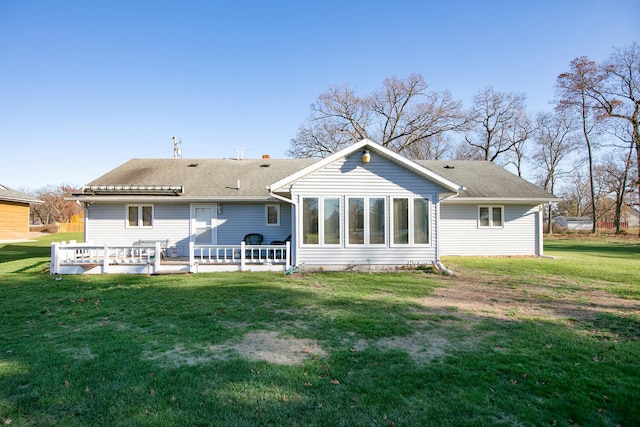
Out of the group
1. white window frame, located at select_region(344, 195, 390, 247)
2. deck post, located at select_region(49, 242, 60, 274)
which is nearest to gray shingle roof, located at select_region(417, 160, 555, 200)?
white window frame, located at select_region(344, 195, 390, 247)

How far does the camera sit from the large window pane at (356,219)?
1111cm

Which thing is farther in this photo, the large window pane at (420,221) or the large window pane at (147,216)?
the large window pane at (147,216)

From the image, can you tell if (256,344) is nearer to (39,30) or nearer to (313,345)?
(313,345)

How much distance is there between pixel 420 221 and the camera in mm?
11266

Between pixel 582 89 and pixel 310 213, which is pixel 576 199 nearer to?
pixel 582 89

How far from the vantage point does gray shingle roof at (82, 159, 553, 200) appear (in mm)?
15016

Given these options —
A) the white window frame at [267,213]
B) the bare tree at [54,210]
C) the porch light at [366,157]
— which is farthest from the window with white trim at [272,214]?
the bare tree at [54,210]

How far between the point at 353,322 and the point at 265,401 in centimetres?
275

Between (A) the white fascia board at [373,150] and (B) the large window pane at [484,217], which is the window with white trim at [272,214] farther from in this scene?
(B) the large window pane at [484,217]

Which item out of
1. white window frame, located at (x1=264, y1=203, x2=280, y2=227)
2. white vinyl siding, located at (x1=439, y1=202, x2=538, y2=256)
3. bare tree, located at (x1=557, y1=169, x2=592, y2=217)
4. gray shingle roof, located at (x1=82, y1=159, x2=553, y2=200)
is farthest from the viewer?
bare tree, located at (x1=557, y1=169, x2=592, y2=217)

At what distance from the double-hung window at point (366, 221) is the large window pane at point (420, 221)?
3.40 feet

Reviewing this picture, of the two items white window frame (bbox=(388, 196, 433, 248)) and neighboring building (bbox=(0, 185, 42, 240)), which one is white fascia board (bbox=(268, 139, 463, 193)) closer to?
white window frame (bbox=(388, 196, 433, 248))

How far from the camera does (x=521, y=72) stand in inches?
648

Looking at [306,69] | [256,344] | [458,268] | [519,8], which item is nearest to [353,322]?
[256,344]
